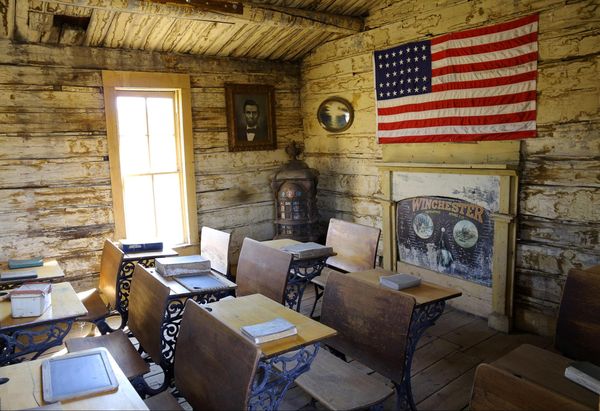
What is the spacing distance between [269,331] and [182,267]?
1430mm

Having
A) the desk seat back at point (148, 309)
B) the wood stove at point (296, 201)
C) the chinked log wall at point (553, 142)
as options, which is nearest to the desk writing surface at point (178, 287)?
the desk seat back at point (148, 309)

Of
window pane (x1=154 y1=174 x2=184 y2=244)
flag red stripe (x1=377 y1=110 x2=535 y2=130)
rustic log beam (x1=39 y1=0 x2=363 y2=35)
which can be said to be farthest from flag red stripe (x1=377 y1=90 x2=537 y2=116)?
window pane (x1=154 y1=174 x2=184 y2=244)

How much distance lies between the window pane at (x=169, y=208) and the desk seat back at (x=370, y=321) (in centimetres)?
303

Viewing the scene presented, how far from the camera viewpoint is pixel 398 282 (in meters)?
3.19

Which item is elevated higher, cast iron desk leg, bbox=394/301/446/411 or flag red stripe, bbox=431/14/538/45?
flag red stripe, bbox=431/14/538/45

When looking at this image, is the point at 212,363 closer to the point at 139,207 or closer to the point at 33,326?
the point at 33,326

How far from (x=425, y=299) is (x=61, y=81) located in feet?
13.6

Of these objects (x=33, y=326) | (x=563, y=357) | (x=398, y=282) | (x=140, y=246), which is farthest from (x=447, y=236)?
(x=33, y=326)

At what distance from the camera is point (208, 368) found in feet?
7.14

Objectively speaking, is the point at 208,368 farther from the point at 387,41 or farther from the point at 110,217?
the point at 387,41

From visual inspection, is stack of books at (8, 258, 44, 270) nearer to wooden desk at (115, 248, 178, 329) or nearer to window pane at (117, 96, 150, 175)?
wooden desk at (115, 248, 178, 329)

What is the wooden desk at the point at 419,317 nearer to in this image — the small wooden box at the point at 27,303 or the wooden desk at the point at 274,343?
the wooden desk at the point at 274,343

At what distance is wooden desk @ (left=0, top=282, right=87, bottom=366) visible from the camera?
2748mm

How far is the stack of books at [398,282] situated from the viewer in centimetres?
317
